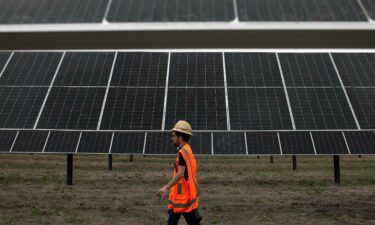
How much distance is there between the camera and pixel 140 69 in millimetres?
18188

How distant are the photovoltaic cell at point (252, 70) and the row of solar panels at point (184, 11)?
1.58 m

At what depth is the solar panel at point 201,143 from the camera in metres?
14.9

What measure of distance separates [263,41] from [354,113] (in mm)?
4008

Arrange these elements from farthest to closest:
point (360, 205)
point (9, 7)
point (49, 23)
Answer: point (9, 7) < point (49, 23) < point (360, 205)

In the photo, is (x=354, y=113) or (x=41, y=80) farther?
(x=41, y=80)

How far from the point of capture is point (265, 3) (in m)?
18.9

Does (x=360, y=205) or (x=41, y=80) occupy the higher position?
(x=41, y=80)

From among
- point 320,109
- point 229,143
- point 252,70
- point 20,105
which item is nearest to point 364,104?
point 320,109

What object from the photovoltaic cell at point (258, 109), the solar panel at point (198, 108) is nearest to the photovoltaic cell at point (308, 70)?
the photovoltaic cell at point (258, 109)

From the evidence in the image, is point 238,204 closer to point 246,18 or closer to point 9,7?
point 246,18

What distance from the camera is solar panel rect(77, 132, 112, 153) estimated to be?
15325 millimetres

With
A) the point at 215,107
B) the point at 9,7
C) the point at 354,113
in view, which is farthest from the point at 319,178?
the point at 9,7

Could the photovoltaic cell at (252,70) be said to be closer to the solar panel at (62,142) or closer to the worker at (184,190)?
the solar panel at (62,142)

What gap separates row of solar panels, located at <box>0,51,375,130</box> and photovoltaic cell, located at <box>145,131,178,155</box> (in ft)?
0.91
